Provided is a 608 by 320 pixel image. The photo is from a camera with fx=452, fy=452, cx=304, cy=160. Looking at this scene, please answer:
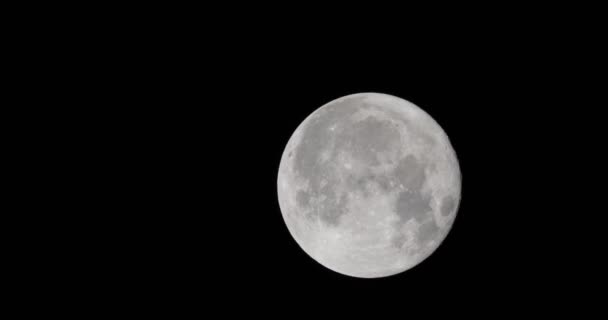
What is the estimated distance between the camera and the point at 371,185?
15.7ft

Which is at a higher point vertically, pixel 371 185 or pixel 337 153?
pixel 337 153

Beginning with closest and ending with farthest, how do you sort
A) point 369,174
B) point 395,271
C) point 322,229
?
point 369,174
point 322,229
point 395,271

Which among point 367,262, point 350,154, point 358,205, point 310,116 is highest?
point 310,116

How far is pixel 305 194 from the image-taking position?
513 cm

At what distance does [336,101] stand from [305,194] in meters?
1.28

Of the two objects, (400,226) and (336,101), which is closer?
(400,226)

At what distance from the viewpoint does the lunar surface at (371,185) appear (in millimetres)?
4816

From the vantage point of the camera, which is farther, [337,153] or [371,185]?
[337,153]

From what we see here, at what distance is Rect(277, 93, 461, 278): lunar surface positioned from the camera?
4816 mm

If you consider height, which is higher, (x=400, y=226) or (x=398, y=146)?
(x=398, y=146)

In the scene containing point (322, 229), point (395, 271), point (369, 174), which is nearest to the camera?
point (369, 174)

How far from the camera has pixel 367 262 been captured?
17.2 feet

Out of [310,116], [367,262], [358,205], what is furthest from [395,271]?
[310,116]

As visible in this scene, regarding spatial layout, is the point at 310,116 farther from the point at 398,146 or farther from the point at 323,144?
the point at 398,146
